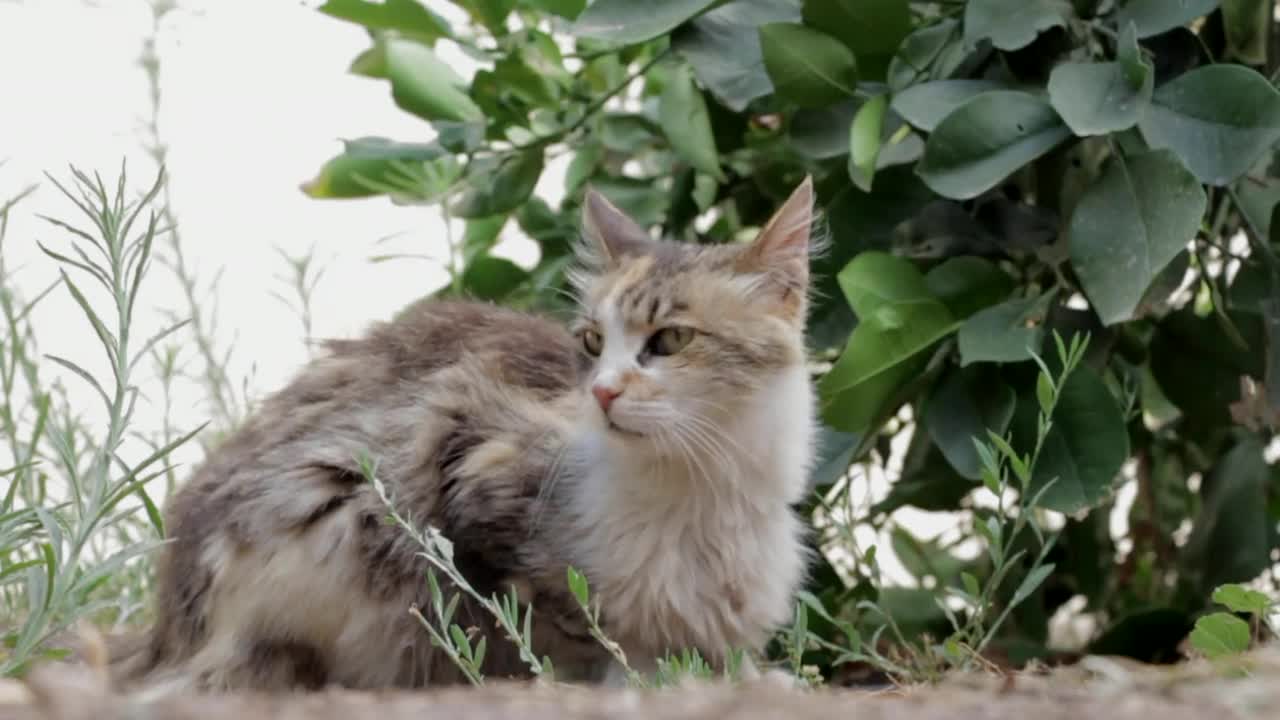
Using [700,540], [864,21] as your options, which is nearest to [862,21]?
[864,21]

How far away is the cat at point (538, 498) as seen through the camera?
1.91 metres

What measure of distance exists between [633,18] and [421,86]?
0.57m

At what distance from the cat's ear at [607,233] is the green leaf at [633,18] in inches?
10.2

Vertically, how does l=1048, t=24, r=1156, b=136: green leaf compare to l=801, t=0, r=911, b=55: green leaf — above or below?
below

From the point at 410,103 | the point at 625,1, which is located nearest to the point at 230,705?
the point at 625,1

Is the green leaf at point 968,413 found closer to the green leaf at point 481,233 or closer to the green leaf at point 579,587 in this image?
the green leaf at point 579,587

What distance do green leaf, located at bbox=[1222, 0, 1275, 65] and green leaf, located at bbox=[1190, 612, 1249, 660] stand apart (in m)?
0.98

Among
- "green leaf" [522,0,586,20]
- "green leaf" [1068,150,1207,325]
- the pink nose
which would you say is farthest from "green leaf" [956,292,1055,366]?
"green leaf" [522,0,586,20]

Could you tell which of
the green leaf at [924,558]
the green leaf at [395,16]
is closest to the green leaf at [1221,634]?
the green leaf at [924,558]

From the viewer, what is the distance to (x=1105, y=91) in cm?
193

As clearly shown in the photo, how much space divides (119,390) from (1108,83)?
1.31 metres

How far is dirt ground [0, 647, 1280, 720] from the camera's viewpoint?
35.5 inches

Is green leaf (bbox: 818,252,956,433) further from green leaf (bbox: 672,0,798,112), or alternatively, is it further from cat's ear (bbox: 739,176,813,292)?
green leaf (bbox: 672,0,798,112)

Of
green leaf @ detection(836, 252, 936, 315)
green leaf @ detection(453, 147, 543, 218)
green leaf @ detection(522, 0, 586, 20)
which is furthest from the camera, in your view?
green leaf @ detection(453, 147, 543, 218)
